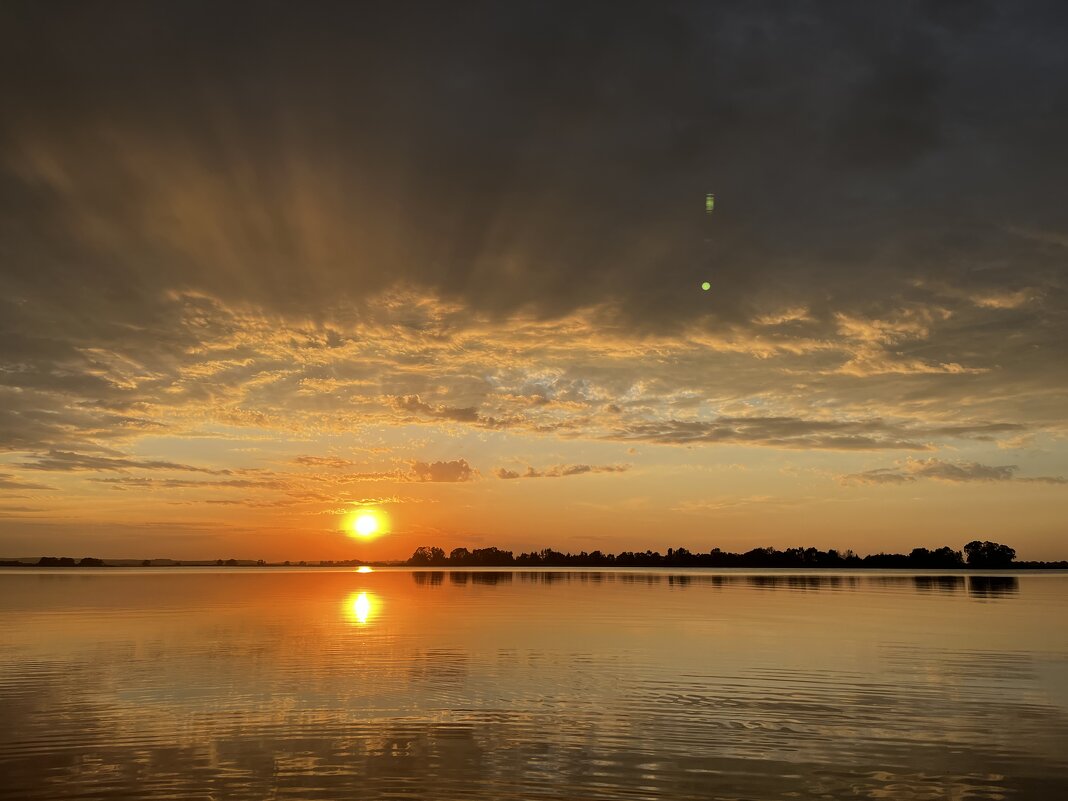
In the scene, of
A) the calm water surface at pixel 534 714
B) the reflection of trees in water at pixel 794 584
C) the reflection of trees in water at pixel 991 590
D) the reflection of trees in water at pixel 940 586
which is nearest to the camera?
the calm water surface at pixel 534 714

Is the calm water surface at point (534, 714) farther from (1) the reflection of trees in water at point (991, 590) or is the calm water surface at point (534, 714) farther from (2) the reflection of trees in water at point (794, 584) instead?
(2) the reflection of trees in water at point (794, 584)

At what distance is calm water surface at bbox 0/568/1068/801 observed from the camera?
706 inches

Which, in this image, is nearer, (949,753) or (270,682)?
(949,753)

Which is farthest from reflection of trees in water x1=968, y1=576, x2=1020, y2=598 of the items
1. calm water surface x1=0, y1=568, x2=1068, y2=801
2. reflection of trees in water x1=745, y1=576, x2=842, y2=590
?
calm water surface x1=0, y1=568, x2=1068, y2=801

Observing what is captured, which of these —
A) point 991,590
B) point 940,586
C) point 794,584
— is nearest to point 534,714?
point 991,590

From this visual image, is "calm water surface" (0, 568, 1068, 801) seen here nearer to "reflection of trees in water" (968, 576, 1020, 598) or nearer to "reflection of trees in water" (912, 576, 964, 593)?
"reflection of trees in water" (968, 576, 1020, 598)

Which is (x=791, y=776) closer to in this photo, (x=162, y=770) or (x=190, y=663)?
(x=162, y=770)

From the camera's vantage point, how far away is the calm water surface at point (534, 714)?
706 inches

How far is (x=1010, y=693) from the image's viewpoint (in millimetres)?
28984

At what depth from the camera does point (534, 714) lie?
82.3ft

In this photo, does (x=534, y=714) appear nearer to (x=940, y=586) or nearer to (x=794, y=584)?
(x=794, y=584)

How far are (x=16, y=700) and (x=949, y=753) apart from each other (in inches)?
1200

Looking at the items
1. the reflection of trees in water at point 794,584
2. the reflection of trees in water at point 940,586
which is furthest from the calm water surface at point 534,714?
the reflection of trees in water at point 794,584

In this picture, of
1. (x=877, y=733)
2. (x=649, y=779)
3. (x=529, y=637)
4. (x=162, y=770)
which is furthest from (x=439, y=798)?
(x=529, y=637)
